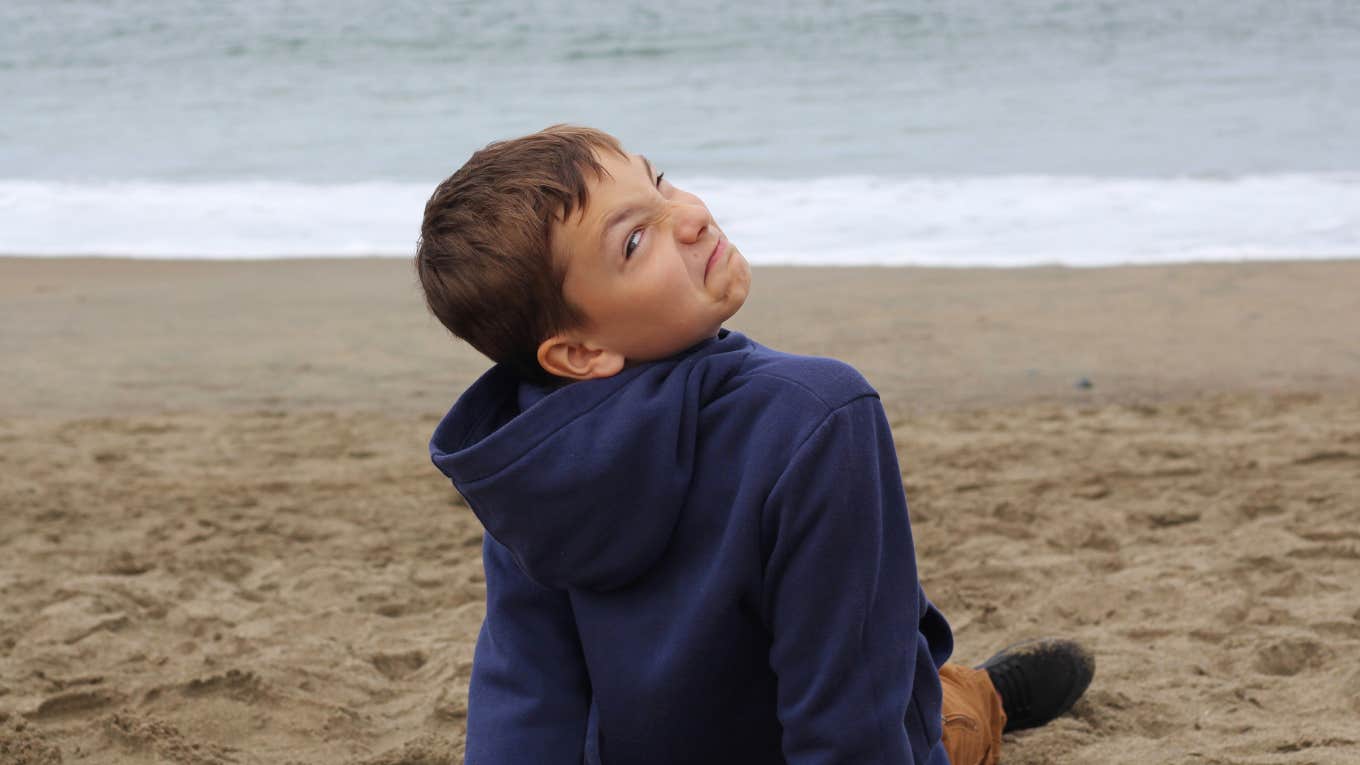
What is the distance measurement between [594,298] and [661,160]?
9.76 meters

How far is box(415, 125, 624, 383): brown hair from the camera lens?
1.62 m

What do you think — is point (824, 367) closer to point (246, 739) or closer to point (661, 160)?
point (246, 739)

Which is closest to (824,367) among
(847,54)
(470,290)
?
(470,290)

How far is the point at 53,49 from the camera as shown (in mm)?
19281

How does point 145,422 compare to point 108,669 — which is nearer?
point 108,669

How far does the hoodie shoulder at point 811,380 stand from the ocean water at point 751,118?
19.8ft

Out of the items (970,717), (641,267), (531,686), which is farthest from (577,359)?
(970,717)

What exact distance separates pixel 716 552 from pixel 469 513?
8.31ft

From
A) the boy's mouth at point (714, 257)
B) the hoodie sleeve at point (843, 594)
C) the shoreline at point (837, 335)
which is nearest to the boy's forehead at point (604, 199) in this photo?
the boy's mouth at point (714, 257)

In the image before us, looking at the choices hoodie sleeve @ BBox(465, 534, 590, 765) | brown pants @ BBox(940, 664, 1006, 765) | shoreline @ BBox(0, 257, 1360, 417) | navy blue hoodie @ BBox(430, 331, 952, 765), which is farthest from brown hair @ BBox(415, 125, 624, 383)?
shoreline @ BBox(0, 257, 1360, 417)

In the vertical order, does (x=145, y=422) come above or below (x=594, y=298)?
below

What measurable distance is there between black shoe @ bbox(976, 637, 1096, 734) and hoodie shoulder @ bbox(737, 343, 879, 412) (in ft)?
3.68

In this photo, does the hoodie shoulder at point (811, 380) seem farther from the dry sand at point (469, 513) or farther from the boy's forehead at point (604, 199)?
the dry sand at point (469, 513)

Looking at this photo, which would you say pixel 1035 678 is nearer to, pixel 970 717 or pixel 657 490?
pixel 970 717
